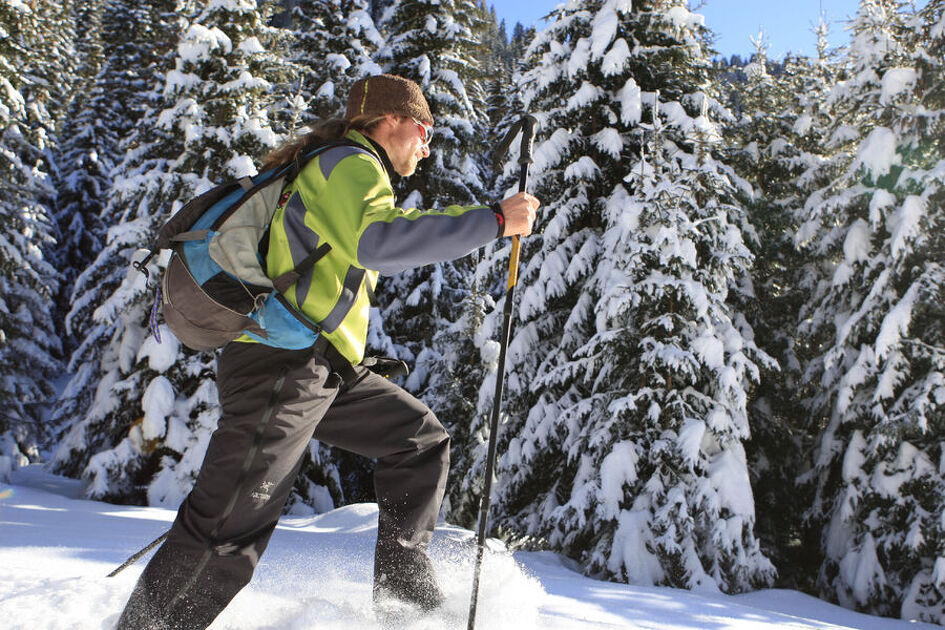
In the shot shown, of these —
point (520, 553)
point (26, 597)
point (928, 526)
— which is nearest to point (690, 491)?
point (520, 553)

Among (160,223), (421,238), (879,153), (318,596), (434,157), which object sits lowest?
(318,596)

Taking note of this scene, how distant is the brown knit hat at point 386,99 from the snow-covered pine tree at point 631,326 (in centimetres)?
787

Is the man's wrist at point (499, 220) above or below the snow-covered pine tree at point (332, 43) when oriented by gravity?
below

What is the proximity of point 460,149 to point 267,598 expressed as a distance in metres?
15.8

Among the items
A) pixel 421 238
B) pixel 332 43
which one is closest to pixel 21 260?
pixel 332 43

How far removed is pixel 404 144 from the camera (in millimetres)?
2848

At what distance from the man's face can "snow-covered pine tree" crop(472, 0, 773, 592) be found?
780 centimetres

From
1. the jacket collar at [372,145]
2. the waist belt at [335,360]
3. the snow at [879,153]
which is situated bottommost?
the waist belt at [335,360]

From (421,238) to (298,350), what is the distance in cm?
64

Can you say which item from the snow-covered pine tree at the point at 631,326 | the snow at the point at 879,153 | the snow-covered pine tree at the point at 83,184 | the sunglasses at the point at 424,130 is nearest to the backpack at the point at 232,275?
the sunglasses at the point at 424,130

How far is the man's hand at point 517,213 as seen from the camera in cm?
250

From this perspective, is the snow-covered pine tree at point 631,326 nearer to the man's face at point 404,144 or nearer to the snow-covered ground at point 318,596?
the snow-covered ground at point 318,596

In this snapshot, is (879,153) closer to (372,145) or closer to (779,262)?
(779,262)

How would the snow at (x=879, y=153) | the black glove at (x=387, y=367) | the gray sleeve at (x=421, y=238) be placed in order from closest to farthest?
the gray sleeve at (x=421, y=238)
the black glove at (x=387, y=367)
the snow at (x=879, y=153)
